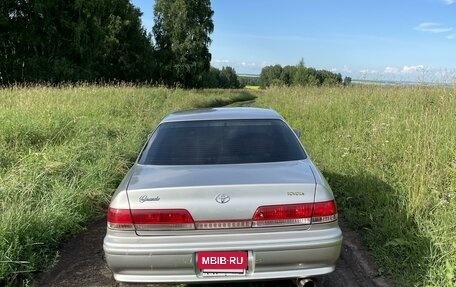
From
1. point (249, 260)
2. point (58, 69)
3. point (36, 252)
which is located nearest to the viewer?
point (249, 260)

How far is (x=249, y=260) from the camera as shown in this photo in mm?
2906

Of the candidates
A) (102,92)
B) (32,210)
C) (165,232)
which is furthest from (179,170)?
(102,92)

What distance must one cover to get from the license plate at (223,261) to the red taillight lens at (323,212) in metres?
0.57

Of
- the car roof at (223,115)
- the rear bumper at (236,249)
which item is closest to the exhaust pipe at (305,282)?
the rear bumper at (236,249)

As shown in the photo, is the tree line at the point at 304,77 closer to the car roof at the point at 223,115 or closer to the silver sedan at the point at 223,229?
the car roof at the point at 223,115

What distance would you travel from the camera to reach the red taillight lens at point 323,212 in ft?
9.80

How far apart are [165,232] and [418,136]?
4005 mm

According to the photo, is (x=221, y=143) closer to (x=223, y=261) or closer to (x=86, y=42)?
(x=223, y=261)

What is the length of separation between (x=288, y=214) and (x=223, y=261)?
21.8 inches

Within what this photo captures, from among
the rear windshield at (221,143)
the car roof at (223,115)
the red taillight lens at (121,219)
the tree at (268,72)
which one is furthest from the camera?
the tree at (268,72)

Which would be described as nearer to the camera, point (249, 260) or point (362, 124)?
point (249, 260)

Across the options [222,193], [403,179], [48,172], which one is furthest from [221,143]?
[48,172]

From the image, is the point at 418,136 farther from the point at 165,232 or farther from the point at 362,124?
the point at 165,232

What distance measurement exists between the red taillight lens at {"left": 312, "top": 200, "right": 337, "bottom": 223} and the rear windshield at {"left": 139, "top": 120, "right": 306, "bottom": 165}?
0.66 m
